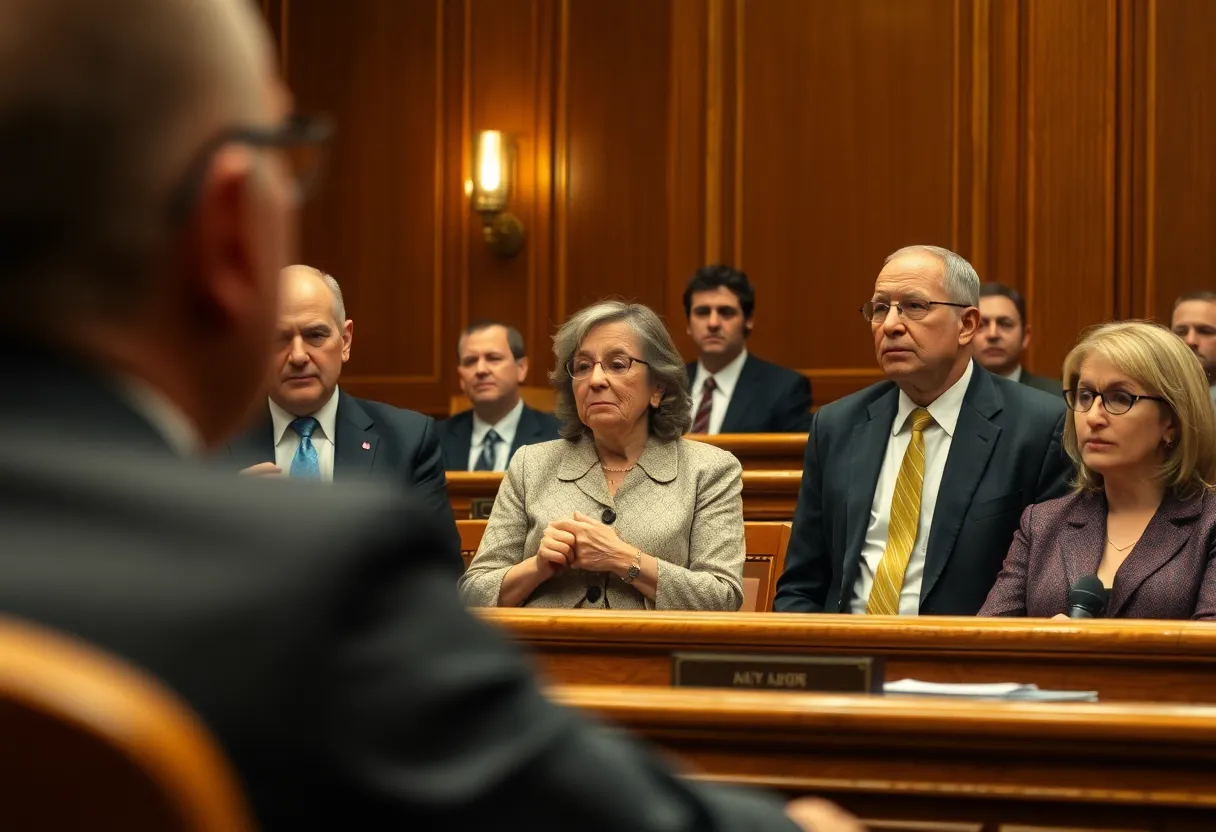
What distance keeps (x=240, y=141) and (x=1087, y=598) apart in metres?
2.78

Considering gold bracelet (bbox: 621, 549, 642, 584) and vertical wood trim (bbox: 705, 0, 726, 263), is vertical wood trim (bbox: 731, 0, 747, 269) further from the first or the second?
gold bracelet (bbox: 621, 549, 642, 584)

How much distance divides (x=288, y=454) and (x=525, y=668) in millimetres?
3760

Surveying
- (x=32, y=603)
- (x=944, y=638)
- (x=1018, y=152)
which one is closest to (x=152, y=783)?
(x=32, y=603)

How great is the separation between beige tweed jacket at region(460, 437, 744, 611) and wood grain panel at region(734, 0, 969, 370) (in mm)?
3472

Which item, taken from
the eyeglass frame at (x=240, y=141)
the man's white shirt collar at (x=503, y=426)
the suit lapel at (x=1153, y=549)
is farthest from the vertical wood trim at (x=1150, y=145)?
the eyeglass frame at (x=240, y=141)

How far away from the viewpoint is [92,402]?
732 millimetres

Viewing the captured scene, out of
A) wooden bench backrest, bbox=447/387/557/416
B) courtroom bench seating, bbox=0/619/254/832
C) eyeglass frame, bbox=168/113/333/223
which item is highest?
eyeglass frame, bbox=168/113/333/223

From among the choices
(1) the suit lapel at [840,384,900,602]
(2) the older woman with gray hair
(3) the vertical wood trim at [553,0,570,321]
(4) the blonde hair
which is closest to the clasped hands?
(2) the older woman with gray hair

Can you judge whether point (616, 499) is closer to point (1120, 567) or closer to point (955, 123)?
point (1120, 567)

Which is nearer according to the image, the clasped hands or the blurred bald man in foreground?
the blurred bald man in foreground

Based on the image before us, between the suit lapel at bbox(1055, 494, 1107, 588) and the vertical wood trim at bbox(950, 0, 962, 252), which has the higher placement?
the vertical wood trim at bbox(950, 0, 962, 252)

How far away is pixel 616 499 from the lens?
4.04 metres

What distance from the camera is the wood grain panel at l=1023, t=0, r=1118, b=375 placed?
702 centimetres

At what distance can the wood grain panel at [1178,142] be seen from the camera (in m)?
6.99
